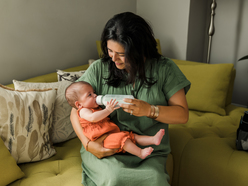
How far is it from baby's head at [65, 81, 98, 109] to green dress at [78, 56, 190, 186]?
12cm

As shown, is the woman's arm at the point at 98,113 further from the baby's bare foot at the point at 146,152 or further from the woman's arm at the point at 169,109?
the baby's bare foot at the point at 146,152

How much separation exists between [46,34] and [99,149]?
4.01 ft

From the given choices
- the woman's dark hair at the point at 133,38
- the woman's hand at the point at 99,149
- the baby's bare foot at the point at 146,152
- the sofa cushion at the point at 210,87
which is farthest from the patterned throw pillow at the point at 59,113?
the sofa cushion at the point at 210,87

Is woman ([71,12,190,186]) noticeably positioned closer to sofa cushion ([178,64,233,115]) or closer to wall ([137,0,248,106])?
sofa cushion ([178,64,233,115])

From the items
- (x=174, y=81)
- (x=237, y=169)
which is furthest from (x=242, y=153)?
(x=174, y=81)

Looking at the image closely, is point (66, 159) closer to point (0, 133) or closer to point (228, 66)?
point (0, 133)

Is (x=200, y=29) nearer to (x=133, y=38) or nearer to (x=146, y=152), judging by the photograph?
(x=133, y=38)

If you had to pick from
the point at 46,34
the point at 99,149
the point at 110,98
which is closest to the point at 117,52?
the point at 110,98

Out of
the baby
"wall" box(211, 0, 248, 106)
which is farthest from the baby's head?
"wall" box(211, 0, 248, 106)

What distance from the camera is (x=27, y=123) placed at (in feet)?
3.99

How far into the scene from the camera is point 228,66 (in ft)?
5.85

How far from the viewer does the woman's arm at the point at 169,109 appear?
1001mm

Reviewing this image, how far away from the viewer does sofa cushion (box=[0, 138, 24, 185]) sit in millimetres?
1055

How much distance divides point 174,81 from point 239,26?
1.76m
